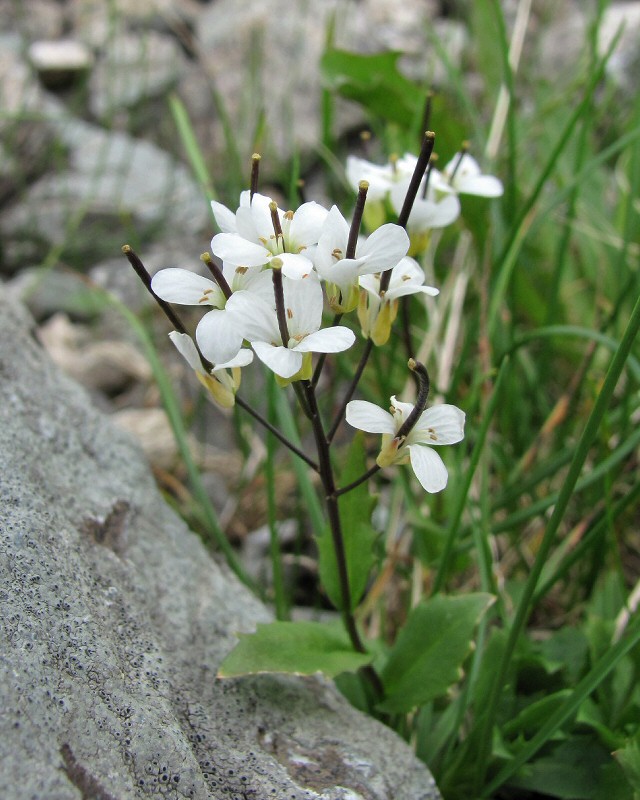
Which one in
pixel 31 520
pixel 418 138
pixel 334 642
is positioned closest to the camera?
pixel 31 520

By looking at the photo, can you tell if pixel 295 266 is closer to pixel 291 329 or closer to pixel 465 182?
pixel 291 329

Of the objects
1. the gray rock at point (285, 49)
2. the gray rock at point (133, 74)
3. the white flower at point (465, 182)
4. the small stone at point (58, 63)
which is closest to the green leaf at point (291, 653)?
the white flower at point (465, 182)

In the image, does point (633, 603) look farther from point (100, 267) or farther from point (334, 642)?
point (100, 267)

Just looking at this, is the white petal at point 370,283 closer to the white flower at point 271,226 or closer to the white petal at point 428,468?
the white flower at point 271,226

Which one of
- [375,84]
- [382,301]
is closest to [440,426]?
[382,301]

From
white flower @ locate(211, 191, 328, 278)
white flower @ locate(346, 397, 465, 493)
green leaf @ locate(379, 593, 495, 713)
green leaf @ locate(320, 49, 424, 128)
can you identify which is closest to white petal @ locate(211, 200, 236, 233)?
white flower @ locate(211, 191, 328, 278)

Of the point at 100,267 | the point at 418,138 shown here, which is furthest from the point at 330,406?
the point at 100,267
